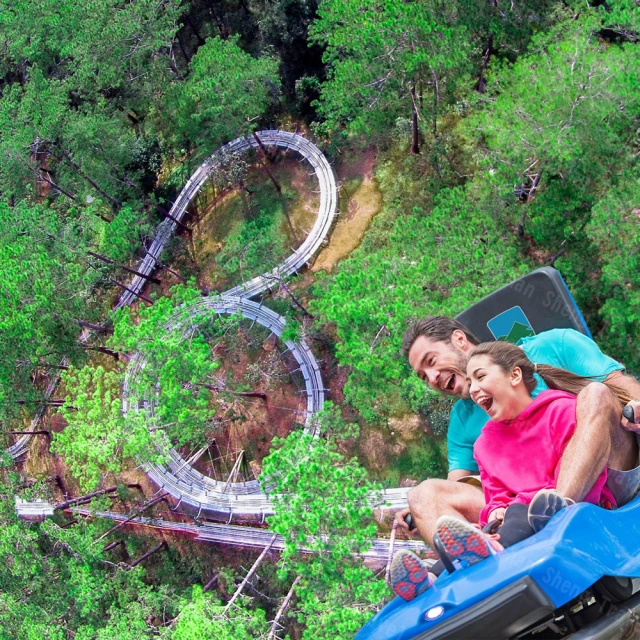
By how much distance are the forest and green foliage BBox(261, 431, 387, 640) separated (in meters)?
0.07

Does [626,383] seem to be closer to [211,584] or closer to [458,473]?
[458,473]

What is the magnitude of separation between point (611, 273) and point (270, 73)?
12.4 m

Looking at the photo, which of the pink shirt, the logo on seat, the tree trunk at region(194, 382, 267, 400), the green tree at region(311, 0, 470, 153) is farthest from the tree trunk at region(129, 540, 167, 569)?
the pink shirt

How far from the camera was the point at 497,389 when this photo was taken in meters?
5.95

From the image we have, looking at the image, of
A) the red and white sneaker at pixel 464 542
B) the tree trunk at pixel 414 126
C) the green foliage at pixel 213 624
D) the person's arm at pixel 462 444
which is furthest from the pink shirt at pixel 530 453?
the tree trunk at pixel 414 126

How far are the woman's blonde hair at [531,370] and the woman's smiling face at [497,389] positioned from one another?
7 centimetres

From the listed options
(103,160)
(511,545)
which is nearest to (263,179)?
(103,160)

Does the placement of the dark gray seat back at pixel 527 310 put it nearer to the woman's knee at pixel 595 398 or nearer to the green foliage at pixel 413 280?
the woman's knee at pixel 595 398

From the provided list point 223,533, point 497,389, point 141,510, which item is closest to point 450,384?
point 497,389

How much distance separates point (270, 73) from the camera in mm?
20062

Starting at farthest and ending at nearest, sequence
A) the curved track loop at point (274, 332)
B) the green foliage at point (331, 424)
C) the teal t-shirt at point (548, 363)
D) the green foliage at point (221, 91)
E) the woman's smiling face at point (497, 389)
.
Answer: the curved track loop at point (274, 332) < the green foliage at point (221, 91) < the green foliage at point (331, 424) < the teal t-shirt at point (548, 363) < the woman's smiling face at point (497, 389)

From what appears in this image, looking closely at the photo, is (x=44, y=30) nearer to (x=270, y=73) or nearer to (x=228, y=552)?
(x=270, y=73)

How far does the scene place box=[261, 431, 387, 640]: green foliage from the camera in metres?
11.8

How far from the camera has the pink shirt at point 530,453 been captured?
18.6ft
